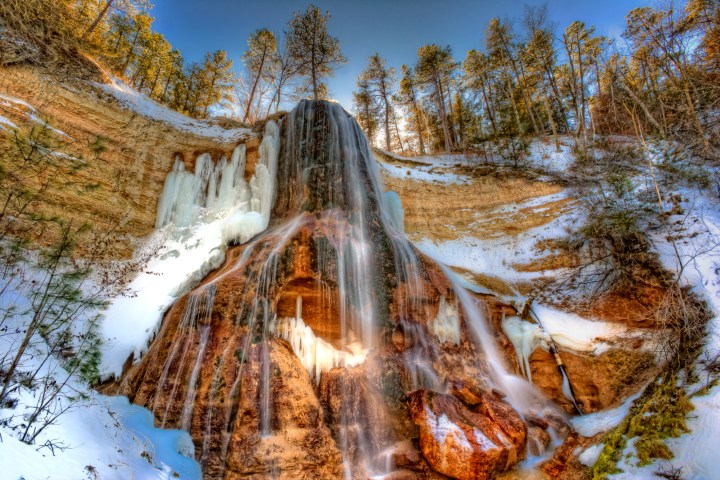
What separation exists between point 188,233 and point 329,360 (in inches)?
275

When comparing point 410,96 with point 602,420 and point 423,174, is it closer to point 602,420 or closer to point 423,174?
point 423,174

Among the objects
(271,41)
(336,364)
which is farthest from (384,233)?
(271,41)

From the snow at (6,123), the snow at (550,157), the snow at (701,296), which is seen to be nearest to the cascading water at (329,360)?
the snow at (701,296)

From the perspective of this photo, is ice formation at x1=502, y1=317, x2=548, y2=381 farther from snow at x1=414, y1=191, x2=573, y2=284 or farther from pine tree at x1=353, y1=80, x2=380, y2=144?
pine tree at x1=353, y1=80, x2=380, y2=144

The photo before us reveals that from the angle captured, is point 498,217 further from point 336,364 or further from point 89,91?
point 89,91

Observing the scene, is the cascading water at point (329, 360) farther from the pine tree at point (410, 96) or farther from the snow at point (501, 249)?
the pine tree at point (410, 96)

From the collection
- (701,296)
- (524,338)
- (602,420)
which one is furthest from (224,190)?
(701,296)

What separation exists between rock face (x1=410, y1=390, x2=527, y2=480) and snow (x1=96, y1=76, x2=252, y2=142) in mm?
12013

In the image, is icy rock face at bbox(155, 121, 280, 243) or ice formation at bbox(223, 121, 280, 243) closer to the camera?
ice formation at bbox(223, 121, 280, 243)

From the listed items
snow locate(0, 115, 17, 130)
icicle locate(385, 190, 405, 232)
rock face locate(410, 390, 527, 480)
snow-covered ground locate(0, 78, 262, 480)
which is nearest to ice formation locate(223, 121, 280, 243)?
snow-covered ground locate(0, 78, 262, 480)

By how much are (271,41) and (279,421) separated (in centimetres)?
2213

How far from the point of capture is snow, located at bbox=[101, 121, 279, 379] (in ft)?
26.2

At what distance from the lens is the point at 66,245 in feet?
15.8

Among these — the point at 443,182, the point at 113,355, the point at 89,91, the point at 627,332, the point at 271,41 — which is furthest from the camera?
the point at 271,41
